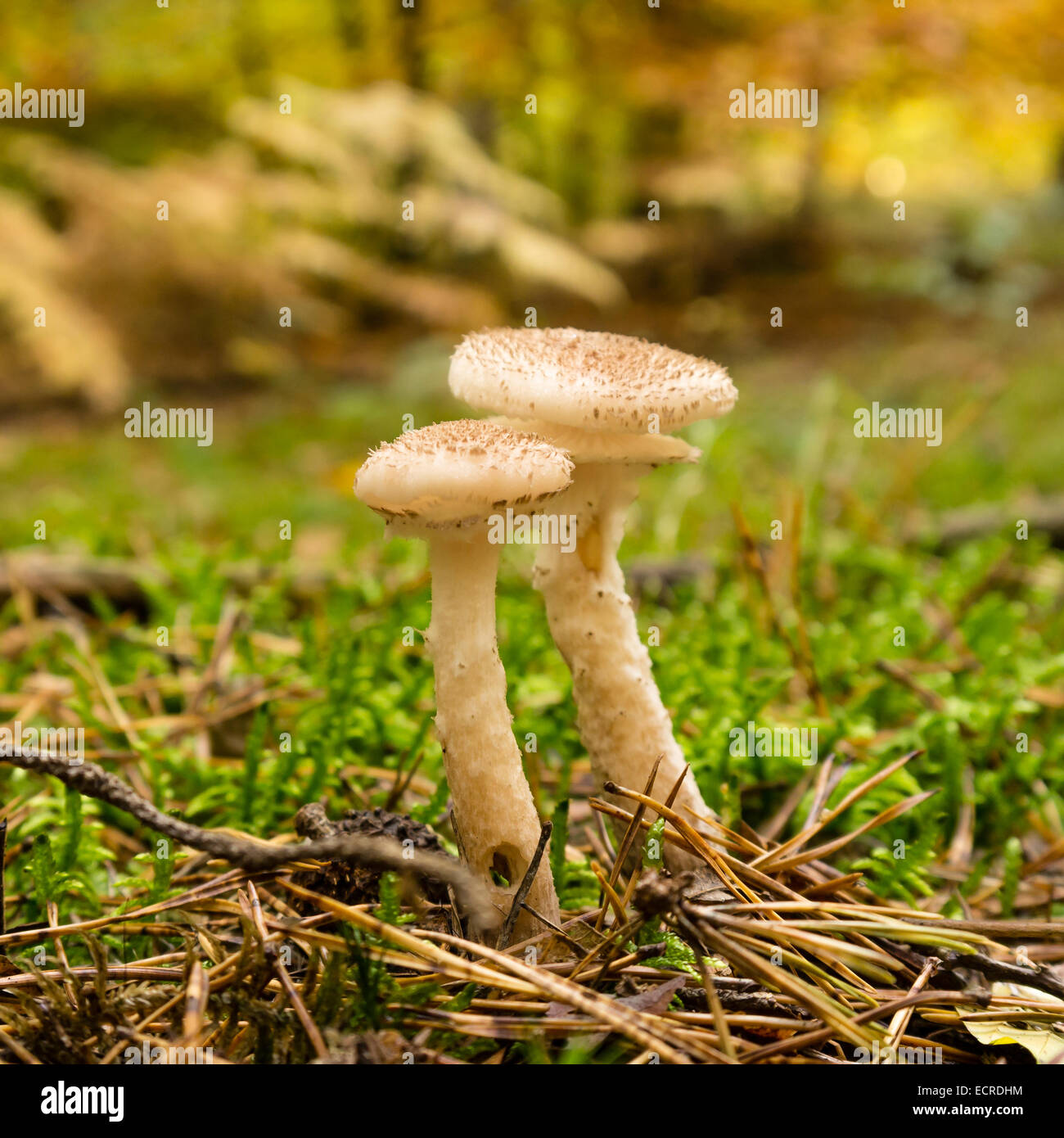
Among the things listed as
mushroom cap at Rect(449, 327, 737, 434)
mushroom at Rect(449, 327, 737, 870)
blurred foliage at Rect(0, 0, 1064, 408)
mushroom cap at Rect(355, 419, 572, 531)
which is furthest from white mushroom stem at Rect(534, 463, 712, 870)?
blurred foliage at Rect(0, 0, 1064, 408)

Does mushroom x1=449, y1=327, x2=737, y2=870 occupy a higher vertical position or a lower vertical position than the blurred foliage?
lower

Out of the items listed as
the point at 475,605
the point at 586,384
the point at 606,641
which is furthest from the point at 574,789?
the point at 586,384

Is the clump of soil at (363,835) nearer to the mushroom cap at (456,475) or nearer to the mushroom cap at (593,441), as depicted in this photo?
the mushroom cap at (456,475)

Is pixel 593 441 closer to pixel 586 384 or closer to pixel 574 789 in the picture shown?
pixel 586 384

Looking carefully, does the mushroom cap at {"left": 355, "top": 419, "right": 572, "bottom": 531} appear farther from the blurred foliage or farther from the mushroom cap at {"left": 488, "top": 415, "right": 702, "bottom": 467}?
the blurred foliage
